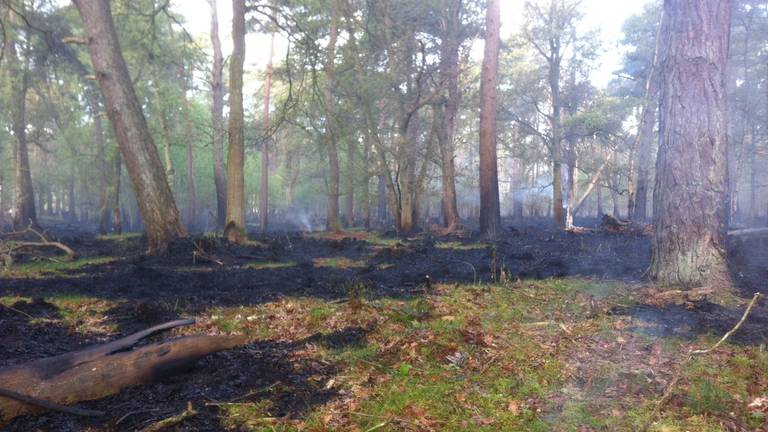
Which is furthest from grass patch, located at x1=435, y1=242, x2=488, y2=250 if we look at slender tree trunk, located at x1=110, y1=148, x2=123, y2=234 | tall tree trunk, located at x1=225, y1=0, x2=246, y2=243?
slender tree trunk, located at x1=110, y1=148, x2=123, y2=234

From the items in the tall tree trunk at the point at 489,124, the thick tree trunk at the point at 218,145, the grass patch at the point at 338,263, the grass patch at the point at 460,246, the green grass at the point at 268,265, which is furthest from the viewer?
the thick tree trunk at the point at 218,145

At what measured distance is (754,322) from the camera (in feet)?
15.7

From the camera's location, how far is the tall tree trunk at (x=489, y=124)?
14.9 m

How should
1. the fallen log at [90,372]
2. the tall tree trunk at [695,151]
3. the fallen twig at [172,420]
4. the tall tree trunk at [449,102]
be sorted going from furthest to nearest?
the tall tree trunk at [449,102]
the tall tree trunk at [695,151]
the fallen log at [90,372]
the fallen twig at [172,420]

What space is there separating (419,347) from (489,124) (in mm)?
11748

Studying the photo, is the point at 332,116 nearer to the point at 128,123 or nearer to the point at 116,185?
the point at 128,123

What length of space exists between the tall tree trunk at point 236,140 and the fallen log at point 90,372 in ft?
28.4

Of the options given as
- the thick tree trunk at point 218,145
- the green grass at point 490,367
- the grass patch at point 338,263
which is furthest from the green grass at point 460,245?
the thick tree trunk at point 218,145

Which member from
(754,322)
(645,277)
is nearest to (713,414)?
(754,322)

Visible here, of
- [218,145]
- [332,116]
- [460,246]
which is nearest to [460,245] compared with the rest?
[460,246]

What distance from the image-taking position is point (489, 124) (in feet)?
49.3

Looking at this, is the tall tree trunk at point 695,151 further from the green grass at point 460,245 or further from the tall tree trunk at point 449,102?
the tall tree trunk at point 449,102

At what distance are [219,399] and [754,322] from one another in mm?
4939

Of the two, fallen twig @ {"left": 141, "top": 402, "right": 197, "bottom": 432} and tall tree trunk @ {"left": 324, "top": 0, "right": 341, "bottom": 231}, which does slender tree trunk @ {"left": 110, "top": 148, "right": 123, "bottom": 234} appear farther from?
fallen twig @ {"left": 141, "top": 402, "right": 197, "bottom": 432}
